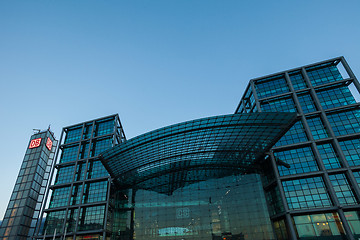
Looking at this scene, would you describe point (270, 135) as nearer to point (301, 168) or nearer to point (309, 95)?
point (301, 168)

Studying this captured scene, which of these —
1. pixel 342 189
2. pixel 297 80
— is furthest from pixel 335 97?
pixel 342 189

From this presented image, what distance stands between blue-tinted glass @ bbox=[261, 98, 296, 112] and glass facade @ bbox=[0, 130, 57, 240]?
5438 cm

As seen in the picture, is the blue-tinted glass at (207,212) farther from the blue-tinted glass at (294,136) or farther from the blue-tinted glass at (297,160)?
the blue-tinted glass at (294,136)

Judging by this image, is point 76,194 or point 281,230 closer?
point 281,230

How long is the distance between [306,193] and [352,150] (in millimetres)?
11052

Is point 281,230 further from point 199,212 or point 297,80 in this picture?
point 297,80

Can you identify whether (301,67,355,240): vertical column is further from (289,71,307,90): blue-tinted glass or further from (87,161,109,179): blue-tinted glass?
(87,161,109,179): blue-tinted glass

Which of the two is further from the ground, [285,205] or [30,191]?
[30,191]

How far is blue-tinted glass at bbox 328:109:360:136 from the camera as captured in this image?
4084cm

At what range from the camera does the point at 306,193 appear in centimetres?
3847

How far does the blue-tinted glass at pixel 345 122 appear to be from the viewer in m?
40.8

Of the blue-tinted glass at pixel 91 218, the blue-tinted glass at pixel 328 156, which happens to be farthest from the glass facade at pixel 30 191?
the blue-tinted glass at pixel 328 156

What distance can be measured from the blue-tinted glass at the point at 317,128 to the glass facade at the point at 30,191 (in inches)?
2324

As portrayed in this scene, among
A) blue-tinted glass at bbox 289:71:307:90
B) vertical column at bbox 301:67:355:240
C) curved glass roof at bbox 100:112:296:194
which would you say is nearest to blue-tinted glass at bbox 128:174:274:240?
curved glass roof at bbox 100:112:296:194
